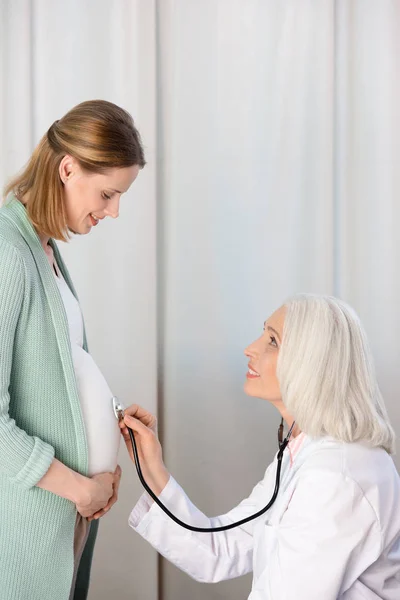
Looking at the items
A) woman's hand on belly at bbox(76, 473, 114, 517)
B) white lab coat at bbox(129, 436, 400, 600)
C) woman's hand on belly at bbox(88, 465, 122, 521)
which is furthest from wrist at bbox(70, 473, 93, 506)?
white lab coat at bbox(129, 436, 400, 600)

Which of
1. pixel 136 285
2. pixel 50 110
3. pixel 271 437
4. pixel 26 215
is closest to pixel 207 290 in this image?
pixel 136 285

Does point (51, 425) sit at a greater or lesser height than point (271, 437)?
greater

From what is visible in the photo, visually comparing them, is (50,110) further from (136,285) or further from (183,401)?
(183,401)

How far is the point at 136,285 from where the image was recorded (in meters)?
2.22

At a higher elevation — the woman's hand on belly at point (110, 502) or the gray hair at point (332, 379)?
the gray hair at point (332, 379)

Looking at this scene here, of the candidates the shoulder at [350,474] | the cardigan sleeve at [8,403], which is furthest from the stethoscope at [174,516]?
the cardigan sleeve at [8,403]

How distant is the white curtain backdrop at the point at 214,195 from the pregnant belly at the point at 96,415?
771mm

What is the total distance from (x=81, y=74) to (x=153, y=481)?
1.22 metres

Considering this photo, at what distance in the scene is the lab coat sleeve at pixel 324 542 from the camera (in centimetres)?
125

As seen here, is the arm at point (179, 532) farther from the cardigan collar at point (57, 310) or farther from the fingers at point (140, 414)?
the cardigan collar at point (57, 310)

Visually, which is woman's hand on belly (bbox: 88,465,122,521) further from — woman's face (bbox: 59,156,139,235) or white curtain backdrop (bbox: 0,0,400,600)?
white curtain backdrop (bbox: 0,0,400,600)

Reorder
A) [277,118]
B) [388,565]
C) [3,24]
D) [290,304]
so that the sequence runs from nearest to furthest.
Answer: [388,565] → [290,304] → [3,24] → [277,118]

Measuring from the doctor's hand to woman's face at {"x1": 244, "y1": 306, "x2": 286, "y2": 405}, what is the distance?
0.76 feet

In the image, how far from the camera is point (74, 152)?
1374 mm
